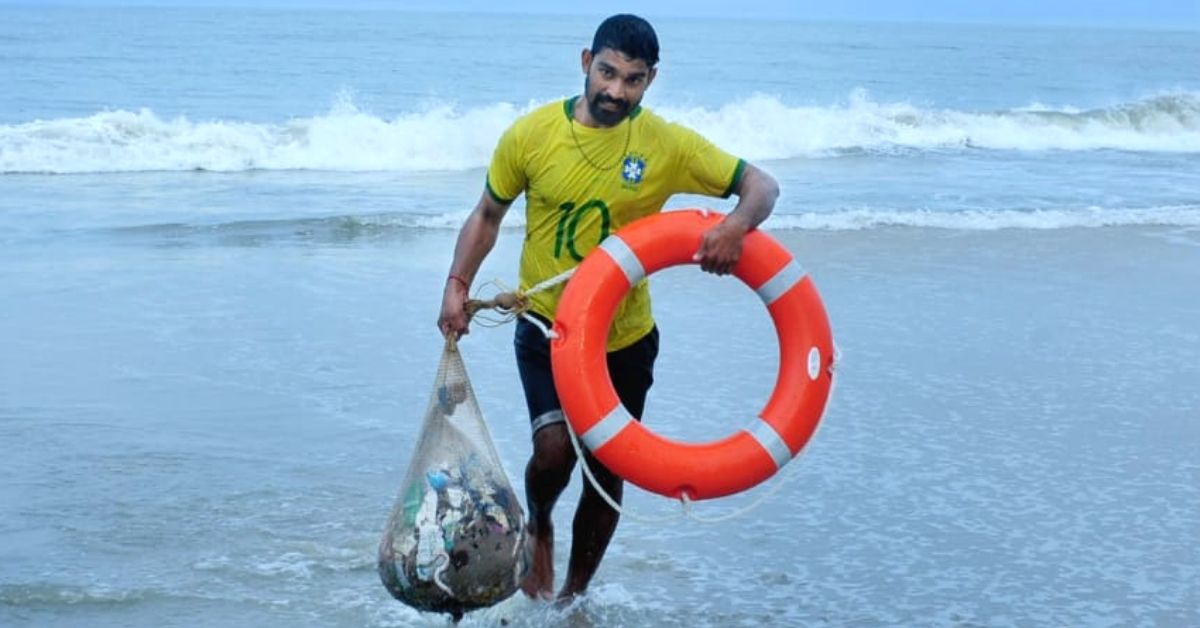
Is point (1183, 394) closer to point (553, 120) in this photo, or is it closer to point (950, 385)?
point (950, 385)

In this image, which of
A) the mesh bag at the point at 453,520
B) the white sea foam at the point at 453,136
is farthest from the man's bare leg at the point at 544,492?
the white sea foam at the point at 453,136

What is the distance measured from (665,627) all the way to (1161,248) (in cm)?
733

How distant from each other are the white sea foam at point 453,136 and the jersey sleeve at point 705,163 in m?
12.0

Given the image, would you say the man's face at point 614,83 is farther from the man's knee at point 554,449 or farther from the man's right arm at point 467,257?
the man's knee at point 554,449

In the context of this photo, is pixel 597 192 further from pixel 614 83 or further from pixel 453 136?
pixel 453 136

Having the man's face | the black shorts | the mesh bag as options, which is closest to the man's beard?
the man's face

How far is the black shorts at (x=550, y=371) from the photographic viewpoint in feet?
13.5

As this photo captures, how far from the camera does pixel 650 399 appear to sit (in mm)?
6547

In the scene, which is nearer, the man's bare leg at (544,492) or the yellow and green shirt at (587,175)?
the yellow and green shirt at (587,175)

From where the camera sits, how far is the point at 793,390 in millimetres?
4008

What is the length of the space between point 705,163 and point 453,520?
1028 millimetres

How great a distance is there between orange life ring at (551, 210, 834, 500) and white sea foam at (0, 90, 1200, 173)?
1204 centimetres

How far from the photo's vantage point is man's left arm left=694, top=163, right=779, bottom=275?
3836mm

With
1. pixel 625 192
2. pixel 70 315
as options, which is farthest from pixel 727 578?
pixel 70 315
